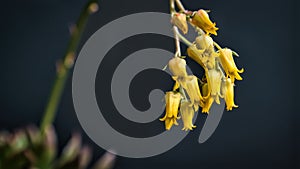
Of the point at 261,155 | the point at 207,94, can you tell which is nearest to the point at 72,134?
the point at 261,155

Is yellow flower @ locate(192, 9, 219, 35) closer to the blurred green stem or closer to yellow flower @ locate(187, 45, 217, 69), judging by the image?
yellow flower @ locate(187, 45, 217, 69)

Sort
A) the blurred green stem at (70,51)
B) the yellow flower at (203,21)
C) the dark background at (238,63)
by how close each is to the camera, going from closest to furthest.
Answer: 1. the yellow flower at (203,21)
2. the blurred green stem at (70,51)
3. the dark background at (238,63)

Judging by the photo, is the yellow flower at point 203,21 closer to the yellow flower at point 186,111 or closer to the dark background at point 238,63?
the yellow flower at point 186,111

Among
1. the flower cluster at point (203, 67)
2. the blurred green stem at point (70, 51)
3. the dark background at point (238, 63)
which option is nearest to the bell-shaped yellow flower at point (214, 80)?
the flower cluster at point (203, 67)

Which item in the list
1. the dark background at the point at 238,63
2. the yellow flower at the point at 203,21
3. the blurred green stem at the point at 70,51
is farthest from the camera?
the dark background at the point at 238,63

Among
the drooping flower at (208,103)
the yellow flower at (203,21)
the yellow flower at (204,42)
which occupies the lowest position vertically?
the drooping flower at (208,103)

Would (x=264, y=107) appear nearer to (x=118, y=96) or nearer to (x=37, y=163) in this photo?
(x=118, y=96)
